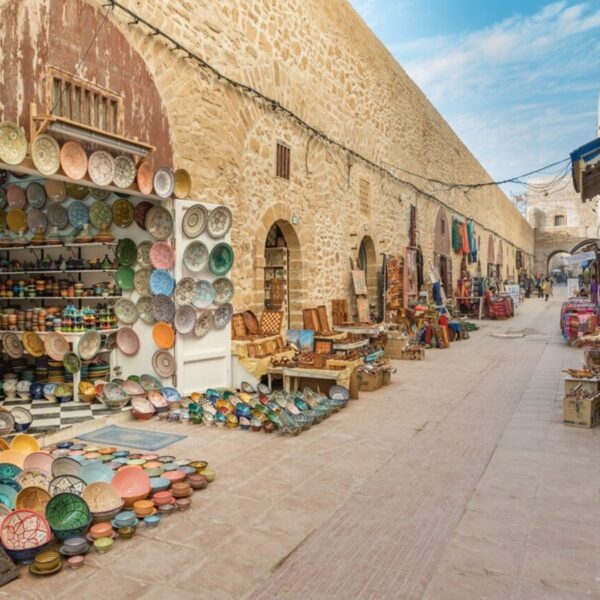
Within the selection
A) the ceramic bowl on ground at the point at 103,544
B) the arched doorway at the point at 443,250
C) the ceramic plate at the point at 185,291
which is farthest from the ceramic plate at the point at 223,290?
the arched doorway at the point at 443,250

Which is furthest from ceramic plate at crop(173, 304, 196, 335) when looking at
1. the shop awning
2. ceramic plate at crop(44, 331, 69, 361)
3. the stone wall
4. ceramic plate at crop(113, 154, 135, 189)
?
the shop awning

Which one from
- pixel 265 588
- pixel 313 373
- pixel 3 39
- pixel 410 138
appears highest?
pixel 410 138

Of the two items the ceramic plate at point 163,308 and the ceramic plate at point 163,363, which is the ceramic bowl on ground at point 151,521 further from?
the ceramic plate at point 163,308

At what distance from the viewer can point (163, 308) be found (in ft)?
20.2

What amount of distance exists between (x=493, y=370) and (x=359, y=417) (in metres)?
4.14

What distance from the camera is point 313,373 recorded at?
6.67 meters

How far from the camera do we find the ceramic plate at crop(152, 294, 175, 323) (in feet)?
20.2

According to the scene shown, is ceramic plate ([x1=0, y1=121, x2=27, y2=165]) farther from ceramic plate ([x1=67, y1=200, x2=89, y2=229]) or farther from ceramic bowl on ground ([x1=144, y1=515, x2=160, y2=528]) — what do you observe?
ceramic bowl on ground ([x1=144, y1=515, x2=160, y2=528])

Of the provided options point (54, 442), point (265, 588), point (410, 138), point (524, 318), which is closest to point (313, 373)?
point (54, 442)

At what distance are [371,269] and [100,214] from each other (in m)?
7.47

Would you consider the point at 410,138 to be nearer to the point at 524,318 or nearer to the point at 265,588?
the point at 524,318

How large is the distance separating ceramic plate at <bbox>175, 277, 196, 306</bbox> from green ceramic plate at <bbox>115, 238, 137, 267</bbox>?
2.07 feet

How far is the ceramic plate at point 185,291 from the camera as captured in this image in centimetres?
624

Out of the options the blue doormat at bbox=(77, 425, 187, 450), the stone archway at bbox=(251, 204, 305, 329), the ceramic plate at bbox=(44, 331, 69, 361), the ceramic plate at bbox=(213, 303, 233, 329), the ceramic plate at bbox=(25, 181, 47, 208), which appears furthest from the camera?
the stone archway at bbox=(251, 204, 305, 329)
